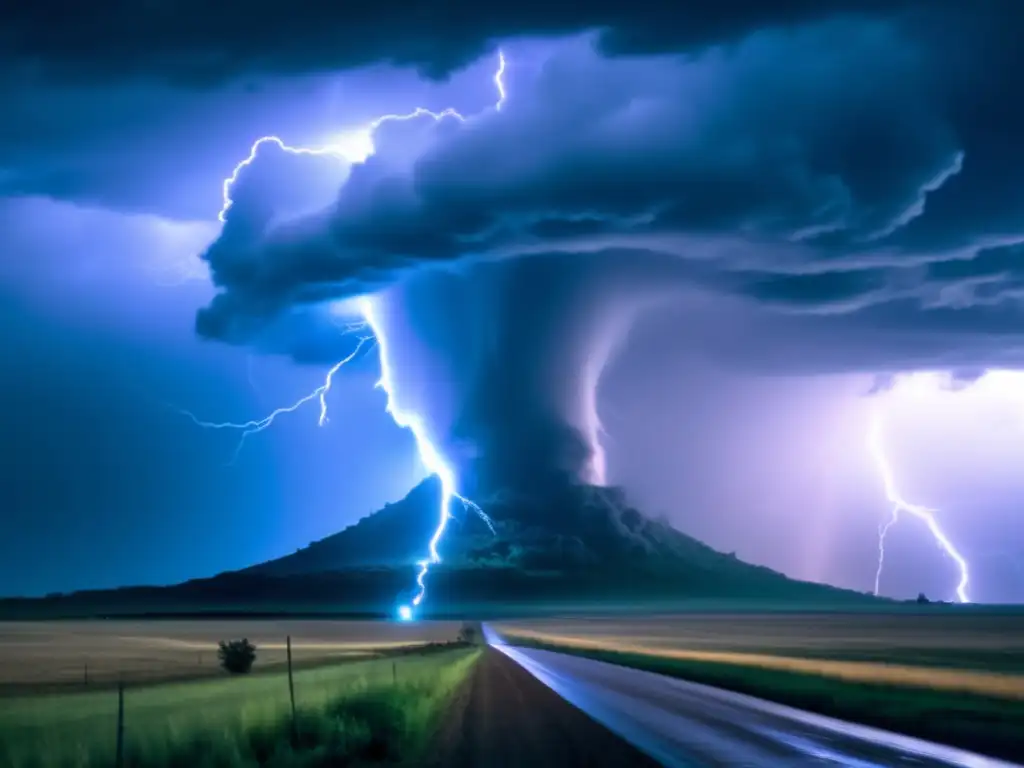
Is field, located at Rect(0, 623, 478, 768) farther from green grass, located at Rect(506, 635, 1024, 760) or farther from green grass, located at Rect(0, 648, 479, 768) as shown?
green grass, located at Rect(506, 635, 1024, 760)

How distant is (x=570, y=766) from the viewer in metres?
20.6

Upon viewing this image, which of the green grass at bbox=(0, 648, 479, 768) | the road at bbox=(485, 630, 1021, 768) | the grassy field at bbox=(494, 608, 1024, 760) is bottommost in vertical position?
the grassy field at bbox=(494, 608, 1024, 760)

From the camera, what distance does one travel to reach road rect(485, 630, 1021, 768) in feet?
70.8

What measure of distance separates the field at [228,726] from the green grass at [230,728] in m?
0.03

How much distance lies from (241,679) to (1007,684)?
30.7 m

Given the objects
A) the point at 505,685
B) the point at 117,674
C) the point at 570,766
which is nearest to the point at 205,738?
the point at 570,766

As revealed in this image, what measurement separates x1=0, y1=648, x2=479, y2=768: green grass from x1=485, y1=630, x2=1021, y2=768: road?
4.42 meters

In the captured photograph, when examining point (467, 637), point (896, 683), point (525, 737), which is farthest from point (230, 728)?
point (467, 637)

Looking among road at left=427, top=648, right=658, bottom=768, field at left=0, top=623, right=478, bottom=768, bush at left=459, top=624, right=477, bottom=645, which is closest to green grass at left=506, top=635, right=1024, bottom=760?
road at left=427, top=648, right=658, bottom=768

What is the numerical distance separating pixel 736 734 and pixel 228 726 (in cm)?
1007

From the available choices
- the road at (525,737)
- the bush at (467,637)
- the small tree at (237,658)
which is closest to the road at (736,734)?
the road at (525,737)

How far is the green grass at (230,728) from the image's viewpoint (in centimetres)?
2136

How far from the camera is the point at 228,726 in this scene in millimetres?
25047

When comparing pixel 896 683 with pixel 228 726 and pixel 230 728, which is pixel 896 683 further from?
pixel 230 728
